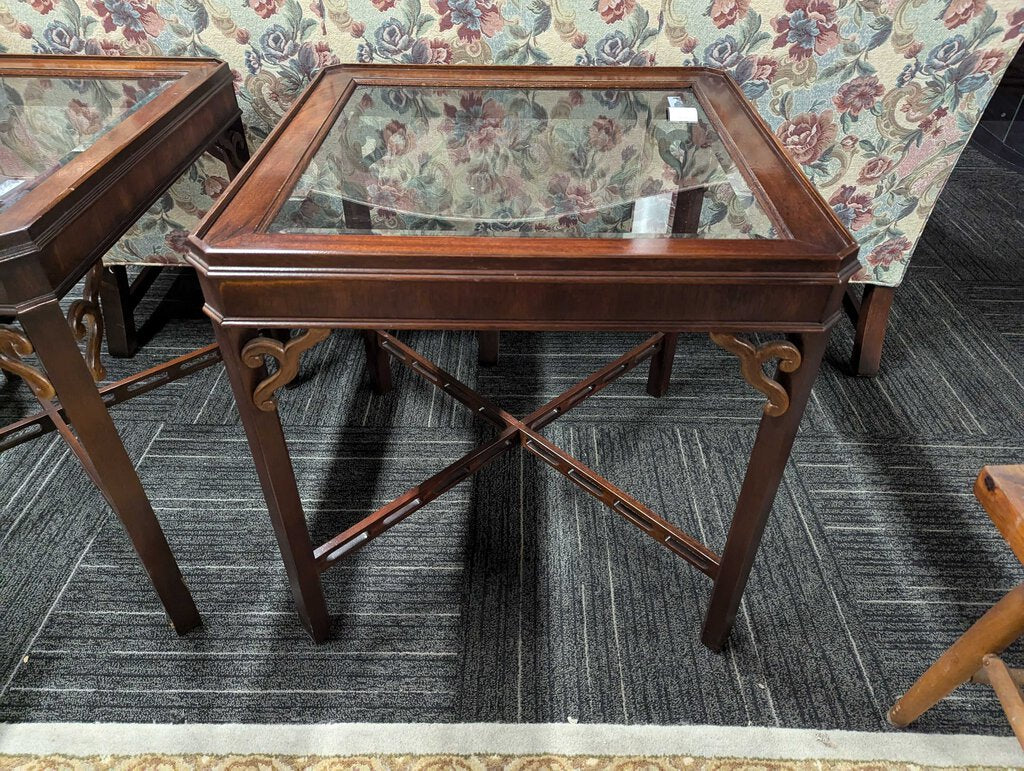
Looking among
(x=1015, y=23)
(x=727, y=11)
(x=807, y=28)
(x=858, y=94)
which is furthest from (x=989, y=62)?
(x=727, y=11)

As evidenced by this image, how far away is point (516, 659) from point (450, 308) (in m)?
0.52

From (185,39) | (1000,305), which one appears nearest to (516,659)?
(185,39)

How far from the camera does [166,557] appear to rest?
0.90 m

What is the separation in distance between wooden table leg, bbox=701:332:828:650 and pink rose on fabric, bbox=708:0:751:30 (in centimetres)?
68

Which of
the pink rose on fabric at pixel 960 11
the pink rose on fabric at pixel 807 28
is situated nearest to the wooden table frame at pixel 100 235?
the pink rose on fabric at pixel 807 28

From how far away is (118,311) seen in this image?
1425 mm

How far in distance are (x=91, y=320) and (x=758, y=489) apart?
3.74 feet

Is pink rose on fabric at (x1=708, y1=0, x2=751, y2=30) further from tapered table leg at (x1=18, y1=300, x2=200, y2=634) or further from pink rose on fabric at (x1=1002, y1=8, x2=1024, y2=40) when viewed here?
tapered table leg at (x1=18, y1=300, x2=200, y2=634)

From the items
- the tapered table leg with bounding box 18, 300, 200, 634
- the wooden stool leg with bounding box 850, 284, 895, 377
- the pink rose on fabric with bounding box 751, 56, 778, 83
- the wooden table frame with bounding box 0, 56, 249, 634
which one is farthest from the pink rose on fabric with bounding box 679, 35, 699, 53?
the tapered table leg with bounding box 18, 300, 200, 634

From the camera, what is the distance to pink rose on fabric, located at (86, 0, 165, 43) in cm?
111

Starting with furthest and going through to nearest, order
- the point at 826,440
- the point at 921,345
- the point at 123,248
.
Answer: the point at 921,345 < the point at 123,248 < the point at 826,440

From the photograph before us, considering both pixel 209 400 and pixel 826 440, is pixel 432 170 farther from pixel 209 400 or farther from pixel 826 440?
pixel 826 440

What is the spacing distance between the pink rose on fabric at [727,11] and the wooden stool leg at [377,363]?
2.49ft

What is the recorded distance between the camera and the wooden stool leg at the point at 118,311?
1.41 meters
